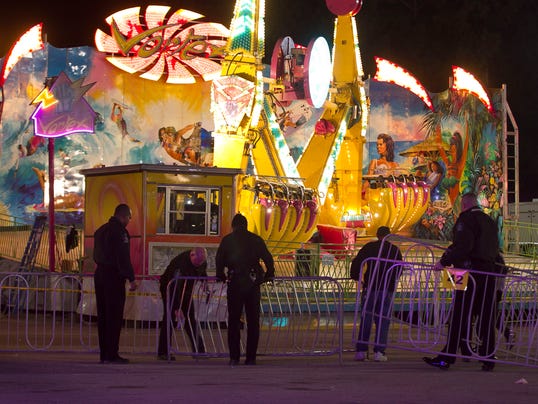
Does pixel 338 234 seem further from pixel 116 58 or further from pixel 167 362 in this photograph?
pixel 167 362

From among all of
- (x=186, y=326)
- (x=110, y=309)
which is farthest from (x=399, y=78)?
(x=110, y=309)

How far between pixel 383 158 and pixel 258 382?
28.9m

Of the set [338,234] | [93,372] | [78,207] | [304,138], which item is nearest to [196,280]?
[93,372]

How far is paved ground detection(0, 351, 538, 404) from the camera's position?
861 centimetres

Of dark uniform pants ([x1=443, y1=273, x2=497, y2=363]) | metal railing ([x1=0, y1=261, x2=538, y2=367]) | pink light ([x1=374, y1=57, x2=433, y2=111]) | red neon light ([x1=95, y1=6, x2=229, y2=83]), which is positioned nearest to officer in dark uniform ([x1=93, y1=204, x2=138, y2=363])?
metal railing ([x1=0, y1=261, x2=538, y2=367])

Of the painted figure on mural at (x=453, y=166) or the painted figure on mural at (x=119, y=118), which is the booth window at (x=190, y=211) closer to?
the painted figure on mural at (x=119, y=118)

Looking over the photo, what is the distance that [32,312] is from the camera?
20.3 metres

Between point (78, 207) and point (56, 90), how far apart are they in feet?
36.8

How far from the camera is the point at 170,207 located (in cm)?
2100

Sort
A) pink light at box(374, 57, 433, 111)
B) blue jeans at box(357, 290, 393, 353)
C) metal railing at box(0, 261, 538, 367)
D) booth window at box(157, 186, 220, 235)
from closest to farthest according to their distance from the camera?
metal railing at box(0, 261, 538, 367) < blue jeans at box(357, 290, 393, 353) < booth window at box(157, 186, 220, 235) < pink light at box(374, 57, 433, 111)

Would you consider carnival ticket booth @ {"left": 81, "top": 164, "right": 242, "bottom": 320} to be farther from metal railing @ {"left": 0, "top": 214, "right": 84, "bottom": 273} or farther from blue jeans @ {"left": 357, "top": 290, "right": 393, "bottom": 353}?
blue jeans @ {"left": 357, "top": 290, "right": 393, "bottom": 353}

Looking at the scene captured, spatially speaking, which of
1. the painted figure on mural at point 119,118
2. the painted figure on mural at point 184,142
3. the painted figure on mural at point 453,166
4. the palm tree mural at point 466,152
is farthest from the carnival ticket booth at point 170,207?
the painted figure on mural at point 453,166

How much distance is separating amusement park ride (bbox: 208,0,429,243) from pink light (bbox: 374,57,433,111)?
506cm

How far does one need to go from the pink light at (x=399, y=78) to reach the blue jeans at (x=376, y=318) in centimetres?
2540
